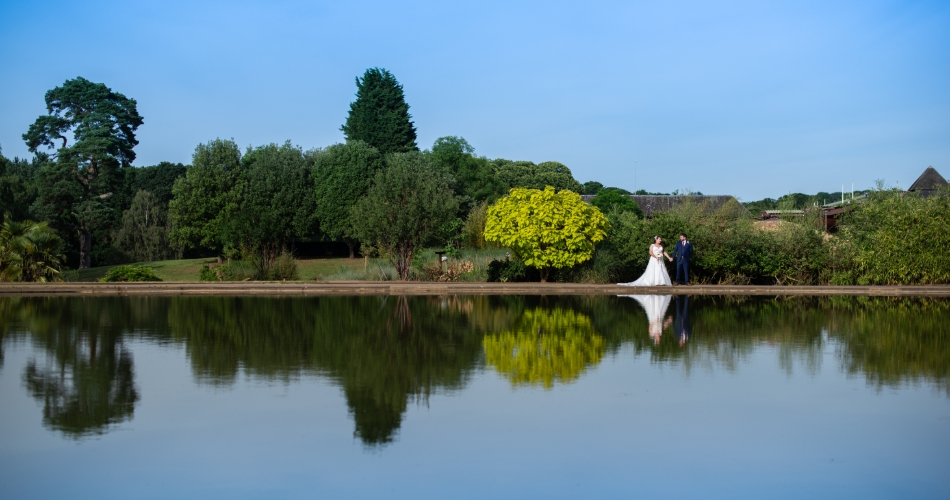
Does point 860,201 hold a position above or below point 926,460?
above

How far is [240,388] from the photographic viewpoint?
9.99 m

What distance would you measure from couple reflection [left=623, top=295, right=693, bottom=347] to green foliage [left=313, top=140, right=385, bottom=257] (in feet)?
89.9

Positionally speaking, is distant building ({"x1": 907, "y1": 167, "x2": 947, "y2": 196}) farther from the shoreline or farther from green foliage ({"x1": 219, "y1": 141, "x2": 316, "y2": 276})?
green foliage ({"x1": 219, "y1": 141, "x2": 316, "y2": 276})

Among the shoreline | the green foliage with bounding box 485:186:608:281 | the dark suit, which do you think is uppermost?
the green foliage with bounding box 485:186:608:281

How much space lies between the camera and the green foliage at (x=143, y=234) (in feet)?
192

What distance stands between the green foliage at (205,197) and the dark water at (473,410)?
32.1 meters

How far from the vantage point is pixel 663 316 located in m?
18.1

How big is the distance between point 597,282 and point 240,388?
18950 mm

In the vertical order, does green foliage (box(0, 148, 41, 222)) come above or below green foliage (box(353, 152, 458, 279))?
above

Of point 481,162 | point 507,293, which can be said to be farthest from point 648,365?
point 481,162

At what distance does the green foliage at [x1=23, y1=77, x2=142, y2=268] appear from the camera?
5453 centimetres

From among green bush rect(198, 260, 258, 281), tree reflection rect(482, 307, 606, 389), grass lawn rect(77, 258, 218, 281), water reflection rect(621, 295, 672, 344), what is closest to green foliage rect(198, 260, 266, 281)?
green bush rect(198, 260, 258, 281)

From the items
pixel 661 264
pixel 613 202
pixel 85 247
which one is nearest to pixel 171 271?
pixel 85 247

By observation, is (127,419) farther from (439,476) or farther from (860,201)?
(860,201)
